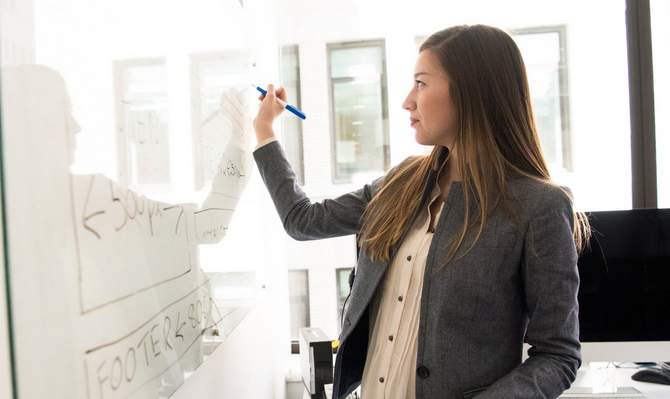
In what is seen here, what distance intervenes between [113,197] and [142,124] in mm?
149

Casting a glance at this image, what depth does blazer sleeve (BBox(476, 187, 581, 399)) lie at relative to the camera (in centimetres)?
92

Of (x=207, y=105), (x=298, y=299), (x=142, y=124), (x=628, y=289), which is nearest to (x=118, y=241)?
(x=142, y=124)

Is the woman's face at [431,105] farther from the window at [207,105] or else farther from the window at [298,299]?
the window at [298,299]

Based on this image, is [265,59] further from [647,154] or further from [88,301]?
[647,154]

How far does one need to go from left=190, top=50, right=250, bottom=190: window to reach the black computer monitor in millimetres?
1245

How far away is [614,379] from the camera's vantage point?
183cm

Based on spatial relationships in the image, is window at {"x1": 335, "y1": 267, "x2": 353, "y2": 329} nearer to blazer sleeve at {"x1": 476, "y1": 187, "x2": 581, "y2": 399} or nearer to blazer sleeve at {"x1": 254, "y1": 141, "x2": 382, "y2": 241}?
blazer sleeve at {"x1": 254, "y1": 141, "x2": 382, "y2": 241}

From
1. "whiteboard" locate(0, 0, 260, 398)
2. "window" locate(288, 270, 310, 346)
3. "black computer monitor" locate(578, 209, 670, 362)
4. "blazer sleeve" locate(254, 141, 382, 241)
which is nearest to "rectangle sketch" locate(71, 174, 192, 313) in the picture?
"whiteboard" locate(0, 0, 260, 398)

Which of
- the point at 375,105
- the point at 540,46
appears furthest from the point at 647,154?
the point at 375,105

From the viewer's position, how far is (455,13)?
2.39 metres

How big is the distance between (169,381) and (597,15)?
8.58ft

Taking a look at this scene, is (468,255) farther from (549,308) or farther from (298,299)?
(298,299)

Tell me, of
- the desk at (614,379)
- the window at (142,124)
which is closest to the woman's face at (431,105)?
the window at (142,124)

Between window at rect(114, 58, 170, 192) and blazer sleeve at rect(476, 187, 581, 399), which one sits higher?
window at rect(114, 58, 170, 192)
